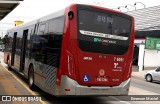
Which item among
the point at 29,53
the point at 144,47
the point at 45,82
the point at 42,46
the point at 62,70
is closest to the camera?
the point at 62,70

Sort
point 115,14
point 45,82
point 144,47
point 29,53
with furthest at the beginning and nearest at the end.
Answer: point 144,47 → point 29,53 → point 45,82 → point 115,14

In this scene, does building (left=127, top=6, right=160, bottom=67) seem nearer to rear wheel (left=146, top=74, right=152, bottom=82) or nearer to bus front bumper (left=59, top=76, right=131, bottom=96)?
rear wheel (left=146, top=74, right=152, bottom=82)

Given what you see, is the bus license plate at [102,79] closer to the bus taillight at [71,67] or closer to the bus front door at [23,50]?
the bus taillight at [71,67]

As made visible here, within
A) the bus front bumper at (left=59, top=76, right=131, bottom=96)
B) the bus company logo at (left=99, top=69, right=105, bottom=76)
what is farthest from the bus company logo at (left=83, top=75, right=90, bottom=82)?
the bus company logo at (left=99, top=69, right=105, bottom=76)

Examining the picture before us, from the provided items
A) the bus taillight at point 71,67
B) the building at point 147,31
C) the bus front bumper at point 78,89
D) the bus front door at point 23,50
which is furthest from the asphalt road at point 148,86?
the building at point 147,31

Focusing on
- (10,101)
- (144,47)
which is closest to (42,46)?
(10,101)

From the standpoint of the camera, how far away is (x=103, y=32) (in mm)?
9992

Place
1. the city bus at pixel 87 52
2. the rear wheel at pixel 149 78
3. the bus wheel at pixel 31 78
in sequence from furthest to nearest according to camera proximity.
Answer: the rear wheel at pixel 149 78, the bus wheel at pixel 31 78, the city bus at pixel 87 52

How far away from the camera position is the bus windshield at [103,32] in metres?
9.65

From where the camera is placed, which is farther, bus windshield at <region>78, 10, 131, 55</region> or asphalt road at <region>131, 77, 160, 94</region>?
asphalt road at <region>131, 77, 160, 94</region>

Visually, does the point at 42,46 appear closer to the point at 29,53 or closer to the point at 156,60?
the point at 29,53

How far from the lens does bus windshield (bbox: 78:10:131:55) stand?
9.65 meters

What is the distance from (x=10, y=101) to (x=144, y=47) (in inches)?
1084

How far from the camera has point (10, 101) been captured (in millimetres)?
10695
